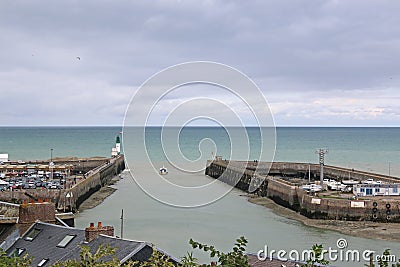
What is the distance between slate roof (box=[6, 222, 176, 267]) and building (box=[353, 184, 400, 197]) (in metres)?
24.0

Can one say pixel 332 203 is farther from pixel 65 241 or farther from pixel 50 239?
pixel 65 241

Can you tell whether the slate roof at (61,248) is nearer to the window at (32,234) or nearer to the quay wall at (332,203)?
the window at (32,234)

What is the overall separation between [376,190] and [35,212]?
25109mm

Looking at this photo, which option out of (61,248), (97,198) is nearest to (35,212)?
(61,248)

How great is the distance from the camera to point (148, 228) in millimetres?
30594

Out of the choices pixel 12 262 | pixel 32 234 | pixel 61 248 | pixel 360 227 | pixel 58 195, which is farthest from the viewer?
pixel 58 195

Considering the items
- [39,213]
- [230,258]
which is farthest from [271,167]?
[230,258]

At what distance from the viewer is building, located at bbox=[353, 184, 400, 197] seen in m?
35.8

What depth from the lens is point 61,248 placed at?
1444 centimetres

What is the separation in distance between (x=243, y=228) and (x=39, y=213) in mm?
16291

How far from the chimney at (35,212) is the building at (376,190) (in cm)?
2295

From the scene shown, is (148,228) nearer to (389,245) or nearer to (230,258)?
(389,245)

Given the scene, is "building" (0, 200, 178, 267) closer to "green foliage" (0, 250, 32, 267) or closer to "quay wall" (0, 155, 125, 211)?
"green foliage" (0, 250, 32, 267)

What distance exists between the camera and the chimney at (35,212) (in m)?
16.8
